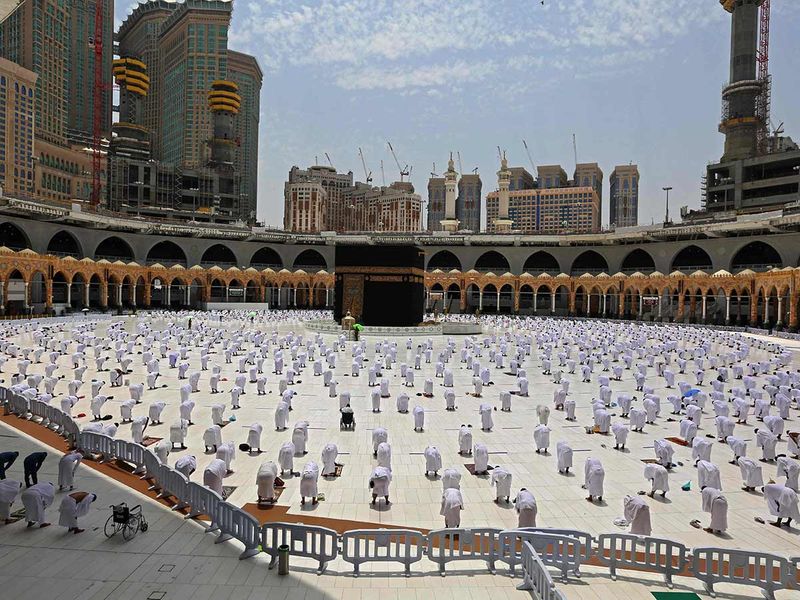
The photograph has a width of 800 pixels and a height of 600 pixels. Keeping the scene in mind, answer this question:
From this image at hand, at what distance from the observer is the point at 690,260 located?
49.7 metres

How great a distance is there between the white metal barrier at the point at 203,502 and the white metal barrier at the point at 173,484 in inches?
7.0

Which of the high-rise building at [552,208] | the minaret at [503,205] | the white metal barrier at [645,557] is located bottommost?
the white metal barrier at [645,557]

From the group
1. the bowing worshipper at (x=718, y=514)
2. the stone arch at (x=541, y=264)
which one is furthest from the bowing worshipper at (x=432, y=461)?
the stone arch at (x=541, y=264)

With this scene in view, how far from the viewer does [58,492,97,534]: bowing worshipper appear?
6219 mm

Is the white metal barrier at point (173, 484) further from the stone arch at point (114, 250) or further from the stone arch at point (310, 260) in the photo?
the stone arch at point (310, 260)

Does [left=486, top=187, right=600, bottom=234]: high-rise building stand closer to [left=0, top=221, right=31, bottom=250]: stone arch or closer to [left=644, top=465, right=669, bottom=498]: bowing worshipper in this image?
[left=0, top=221, right=31, bottom=250]: stone arch

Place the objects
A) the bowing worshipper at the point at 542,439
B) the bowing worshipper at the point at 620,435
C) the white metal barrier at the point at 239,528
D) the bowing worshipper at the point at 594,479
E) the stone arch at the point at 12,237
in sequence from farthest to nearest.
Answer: the stone arch at the point at 12,237 → the bowing worshipper at the point at 620,435 → the bowing worshipper at the point at 542,439 → the bowing worshipper at the point at 594,479 → the white metal barrier at the point at 239,528

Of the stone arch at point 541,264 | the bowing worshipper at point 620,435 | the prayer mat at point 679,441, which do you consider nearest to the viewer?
the bowing worshipper at point 620,435

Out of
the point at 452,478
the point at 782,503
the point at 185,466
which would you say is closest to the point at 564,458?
the point at 452,478

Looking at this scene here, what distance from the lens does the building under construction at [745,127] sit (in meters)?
60.9

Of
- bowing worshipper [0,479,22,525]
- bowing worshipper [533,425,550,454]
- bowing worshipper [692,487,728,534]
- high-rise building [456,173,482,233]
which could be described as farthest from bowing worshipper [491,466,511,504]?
high-rise building [456,173,482,233]

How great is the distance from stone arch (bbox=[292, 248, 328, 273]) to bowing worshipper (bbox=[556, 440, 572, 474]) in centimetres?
5427

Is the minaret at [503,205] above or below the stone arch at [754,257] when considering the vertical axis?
above

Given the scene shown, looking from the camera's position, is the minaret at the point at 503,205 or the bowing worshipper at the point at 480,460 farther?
the minaret at the point at 503,205
